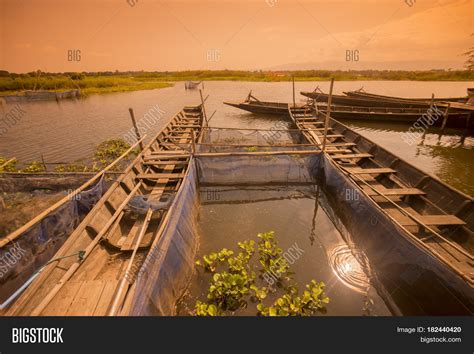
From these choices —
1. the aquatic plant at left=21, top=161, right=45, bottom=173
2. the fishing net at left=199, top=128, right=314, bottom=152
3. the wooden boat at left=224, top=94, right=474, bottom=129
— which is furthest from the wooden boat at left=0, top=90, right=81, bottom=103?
the fishing net at left=199, top=128, right=314, bottom=152

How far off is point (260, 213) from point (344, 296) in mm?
3964

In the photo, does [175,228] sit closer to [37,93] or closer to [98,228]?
[98,228]

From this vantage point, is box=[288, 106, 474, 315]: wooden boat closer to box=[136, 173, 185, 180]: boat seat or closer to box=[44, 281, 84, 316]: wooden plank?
box=[136, 173, 185, 180]: boat seat

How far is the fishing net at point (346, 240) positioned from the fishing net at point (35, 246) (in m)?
2.95

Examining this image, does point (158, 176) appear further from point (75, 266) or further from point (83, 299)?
point (83, 299)

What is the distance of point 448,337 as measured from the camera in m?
3.93

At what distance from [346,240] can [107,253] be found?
23.8 ft

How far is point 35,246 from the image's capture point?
510 centimetres

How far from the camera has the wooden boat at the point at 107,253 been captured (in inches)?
153

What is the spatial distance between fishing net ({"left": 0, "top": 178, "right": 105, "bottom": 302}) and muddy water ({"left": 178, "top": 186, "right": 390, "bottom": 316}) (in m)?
3.67

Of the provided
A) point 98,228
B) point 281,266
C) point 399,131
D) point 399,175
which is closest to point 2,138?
point 98,228

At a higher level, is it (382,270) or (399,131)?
(399,131)

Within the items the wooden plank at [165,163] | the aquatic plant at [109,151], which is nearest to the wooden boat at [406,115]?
the wooden plank at [165,163]

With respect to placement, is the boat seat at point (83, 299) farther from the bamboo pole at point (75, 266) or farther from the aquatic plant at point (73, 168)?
the aquatic plant at point (73, 168)
